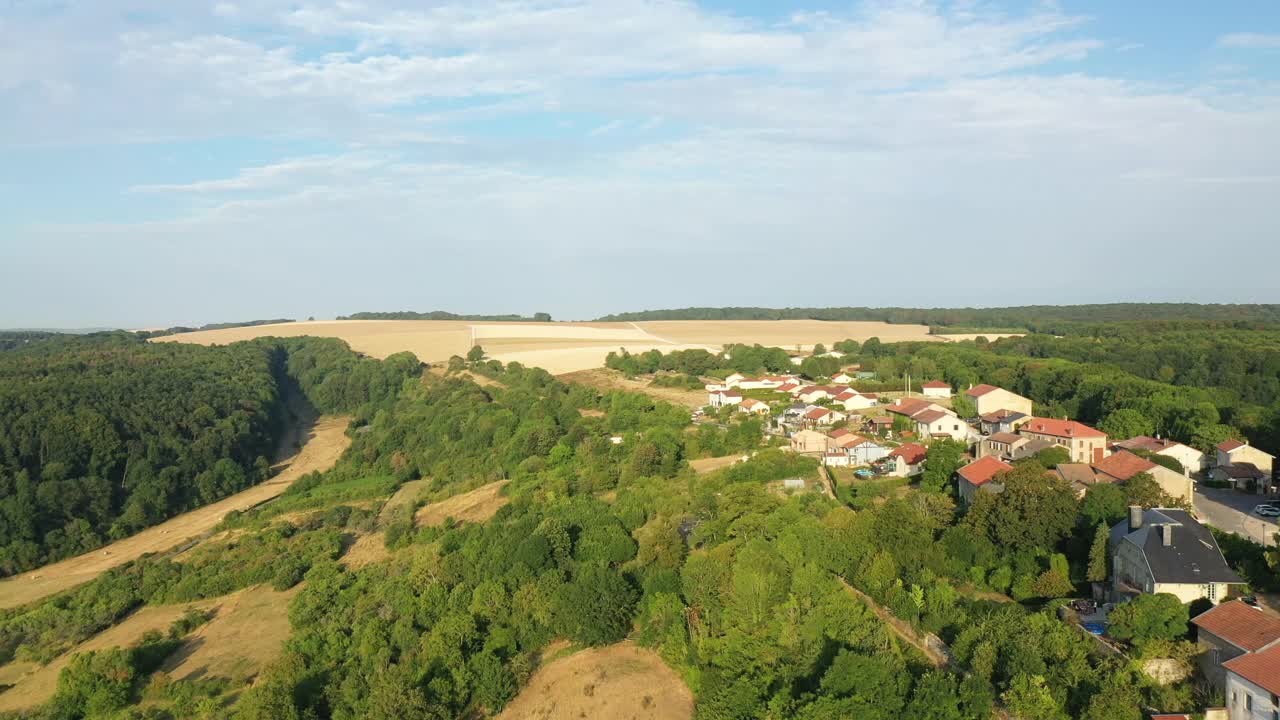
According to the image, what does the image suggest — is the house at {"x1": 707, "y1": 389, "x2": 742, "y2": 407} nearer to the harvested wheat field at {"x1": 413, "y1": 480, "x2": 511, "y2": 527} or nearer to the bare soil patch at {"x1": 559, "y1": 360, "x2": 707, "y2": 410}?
the bare soil patch at {"x1": 559, "y1": 360, "x2": 707, "y2": 410}

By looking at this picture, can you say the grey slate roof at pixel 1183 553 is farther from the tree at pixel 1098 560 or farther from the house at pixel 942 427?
the house at pixel 942 427

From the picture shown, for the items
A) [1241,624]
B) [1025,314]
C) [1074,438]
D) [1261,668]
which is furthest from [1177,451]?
[1025,314]

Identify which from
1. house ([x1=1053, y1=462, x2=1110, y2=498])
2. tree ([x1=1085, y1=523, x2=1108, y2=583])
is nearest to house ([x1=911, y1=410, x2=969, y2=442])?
Result: house ([x1=1053, y1=462, x2=1110, y2=498])

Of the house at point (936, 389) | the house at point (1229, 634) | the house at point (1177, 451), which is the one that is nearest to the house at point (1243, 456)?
the house at point (1177, 451)

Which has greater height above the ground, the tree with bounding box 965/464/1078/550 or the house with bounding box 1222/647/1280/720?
the tree with bounding box 965/464/1078/550

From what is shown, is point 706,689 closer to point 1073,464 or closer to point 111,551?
point 1073,464
